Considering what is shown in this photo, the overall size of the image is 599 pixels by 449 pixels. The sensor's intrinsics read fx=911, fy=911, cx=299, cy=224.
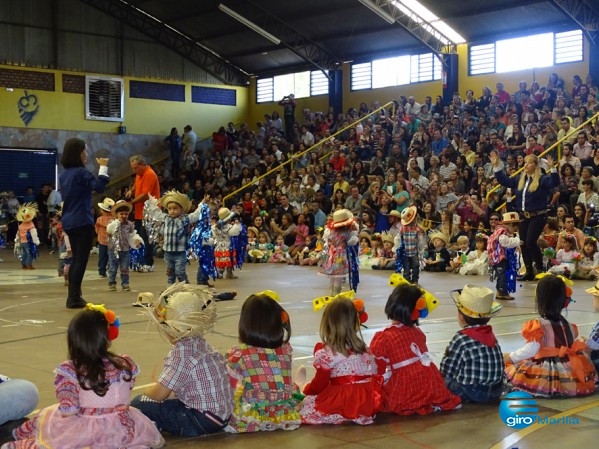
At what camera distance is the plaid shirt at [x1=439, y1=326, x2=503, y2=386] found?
552 cm

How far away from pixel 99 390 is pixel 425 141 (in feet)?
57.4

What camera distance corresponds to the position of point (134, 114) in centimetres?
2959

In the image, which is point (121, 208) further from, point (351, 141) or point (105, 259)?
point (351, 141)

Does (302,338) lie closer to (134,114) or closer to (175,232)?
→ (175,232)

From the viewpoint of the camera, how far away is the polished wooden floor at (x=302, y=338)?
4754 millimetres

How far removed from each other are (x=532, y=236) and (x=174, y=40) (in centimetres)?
1955

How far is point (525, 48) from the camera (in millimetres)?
23375

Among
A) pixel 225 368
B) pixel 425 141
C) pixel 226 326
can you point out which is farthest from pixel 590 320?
pixel 425 141

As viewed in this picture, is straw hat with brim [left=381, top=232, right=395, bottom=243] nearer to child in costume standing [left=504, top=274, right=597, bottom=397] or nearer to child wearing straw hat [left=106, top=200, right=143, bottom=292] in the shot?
child wearing straw hat [left=106, top=200, right=143, bottom=292]

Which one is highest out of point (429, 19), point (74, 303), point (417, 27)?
point (429, 19)

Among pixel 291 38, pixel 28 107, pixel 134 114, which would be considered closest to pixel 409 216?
pixel 291 38

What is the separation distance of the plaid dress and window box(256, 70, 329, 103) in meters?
24.3

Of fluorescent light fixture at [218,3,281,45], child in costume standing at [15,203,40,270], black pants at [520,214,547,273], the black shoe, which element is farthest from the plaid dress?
fluorescent light fixture at [218,3,281,45]

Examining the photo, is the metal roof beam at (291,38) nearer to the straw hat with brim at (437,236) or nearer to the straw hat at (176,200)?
the straw hat with brim at (437,236)
